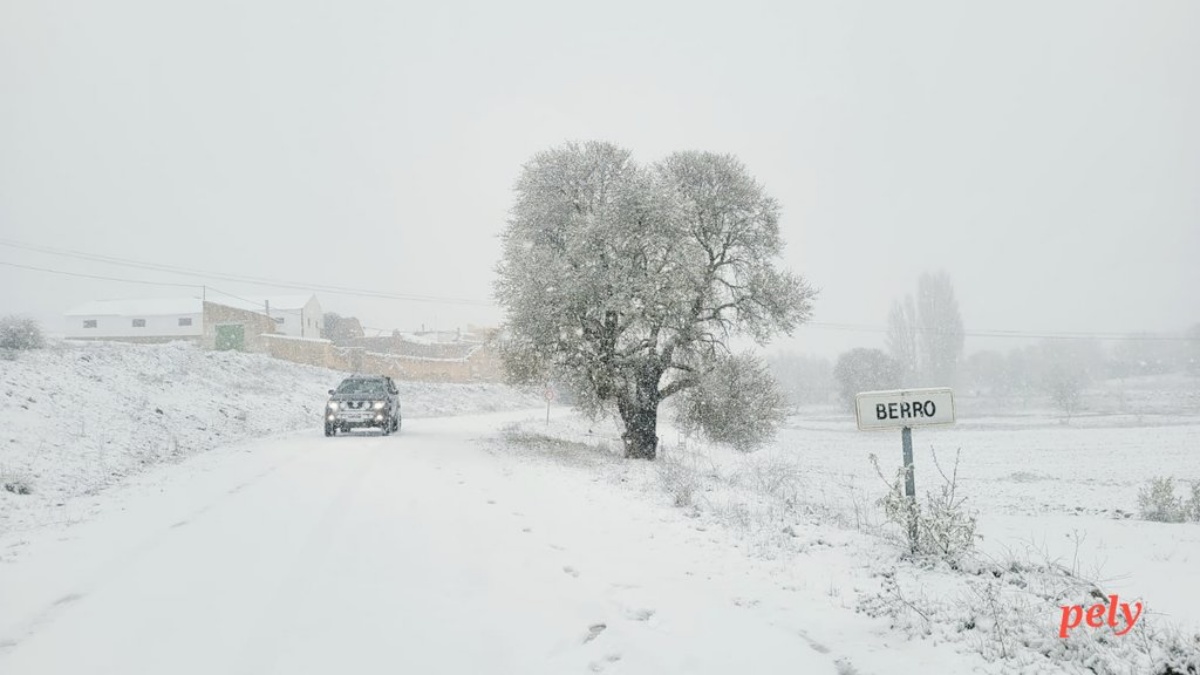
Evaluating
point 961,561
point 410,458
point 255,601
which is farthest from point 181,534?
point 961,561

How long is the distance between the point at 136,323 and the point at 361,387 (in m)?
60.0

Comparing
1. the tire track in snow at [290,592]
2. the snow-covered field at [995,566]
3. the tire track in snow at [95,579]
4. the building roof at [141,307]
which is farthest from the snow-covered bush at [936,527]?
the building roof at [141,307]

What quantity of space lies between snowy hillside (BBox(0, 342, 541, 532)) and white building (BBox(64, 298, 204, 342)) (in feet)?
114

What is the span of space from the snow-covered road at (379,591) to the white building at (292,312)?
64.4m

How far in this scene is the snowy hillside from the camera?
11.9 metres

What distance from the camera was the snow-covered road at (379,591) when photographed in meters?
4.25

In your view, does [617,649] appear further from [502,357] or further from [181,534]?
[502,357]

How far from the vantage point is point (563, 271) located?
18.0m

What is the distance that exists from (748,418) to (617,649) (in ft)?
60.7

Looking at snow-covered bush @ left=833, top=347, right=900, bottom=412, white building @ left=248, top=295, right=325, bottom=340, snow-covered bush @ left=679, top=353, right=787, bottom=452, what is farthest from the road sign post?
snow-covered bush @ left=833, top=347, right=900, bottom=412

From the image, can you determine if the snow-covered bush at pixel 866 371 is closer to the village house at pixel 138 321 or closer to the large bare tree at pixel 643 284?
the large bare tree at pixel 643 284

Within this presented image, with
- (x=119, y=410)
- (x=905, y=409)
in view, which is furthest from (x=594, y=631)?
(x=119, y=410)

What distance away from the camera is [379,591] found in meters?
5.50
